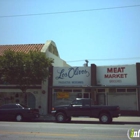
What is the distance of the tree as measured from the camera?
2378 centimetres

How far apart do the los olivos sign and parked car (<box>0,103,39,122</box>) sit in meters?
7.07

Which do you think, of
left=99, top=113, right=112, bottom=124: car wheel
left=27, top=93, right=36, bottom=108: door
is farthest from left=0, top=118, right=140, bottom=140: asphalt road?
left=27, top=93, right=36, bottom=108: door

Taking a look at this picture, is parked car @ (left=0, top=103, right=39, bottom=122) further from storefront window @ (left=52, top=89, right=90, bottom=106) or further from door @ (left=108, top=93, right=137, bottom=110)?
door @ (left=108, top=93, right=137, bottom=110)

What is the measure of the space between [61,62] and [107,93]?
11161mm

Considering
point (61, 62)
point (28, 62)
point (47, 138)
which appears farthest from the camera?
point (61, 62)

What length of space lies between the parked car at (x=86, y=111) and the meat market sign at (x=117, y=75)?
7.81 metres

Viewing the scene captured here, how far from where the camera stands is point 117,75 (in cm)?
2575

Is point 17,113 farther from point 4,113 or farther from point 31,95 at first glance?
point 31,95

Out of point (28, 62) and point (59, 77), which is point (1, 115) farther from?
point (59, 77)

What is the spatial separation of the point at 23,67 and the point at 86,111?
8.82 metres

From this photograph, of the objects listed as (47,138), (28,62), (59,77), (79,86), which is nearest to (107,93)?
(79,86)

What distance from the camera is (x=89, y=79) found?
26.5 m

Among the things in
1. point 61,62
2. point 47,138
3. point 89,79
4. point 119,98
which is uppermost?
point 61,62

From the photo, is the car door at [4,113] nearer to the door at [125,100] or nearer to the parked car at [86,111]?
the parked car at [86,111]
